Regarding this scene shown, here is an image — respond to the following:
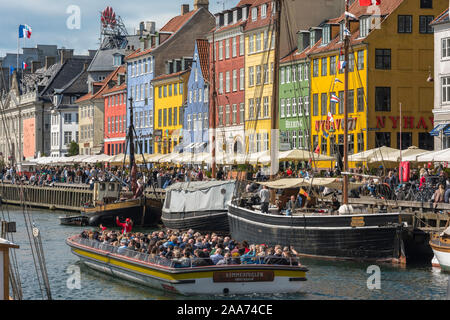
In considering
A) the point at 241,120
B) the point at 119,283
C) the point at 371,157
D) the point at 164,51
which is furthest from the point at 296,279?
the point at 164,51

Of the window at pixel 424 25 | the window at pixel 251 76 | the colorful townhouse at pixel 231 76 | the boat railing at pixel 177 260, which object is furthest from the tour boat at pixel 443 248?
the window at pixel 251 76

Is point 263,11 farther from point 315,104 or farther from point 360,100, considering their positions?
point 360,100

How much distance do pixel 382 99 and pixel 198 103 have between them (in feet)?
93.7

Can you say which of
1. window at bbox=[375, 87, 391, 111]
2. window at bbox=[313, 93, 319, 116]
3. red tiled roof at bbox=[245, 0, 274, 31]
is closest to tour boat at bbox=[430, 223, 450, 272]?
window at bbox=[375, 87, 391, 111]

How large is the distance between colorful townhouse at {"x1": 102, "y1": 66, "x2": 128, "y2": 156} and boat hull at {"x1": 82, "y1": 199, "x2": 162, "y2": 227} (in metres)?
49.8

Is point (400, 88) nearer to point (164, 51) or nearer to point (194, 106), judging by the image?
point (194, 106)

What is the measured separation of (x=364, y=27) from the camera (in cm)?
7025

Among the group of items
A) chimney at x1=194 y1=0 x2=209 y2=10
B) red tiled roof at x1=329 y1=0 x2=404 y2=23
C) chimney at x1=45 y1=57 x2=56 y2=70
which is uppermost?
chimney at x1=194 y1=0 x2=209 y2=10

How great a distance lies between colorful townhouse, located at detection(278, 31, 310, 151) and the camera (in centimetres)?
7762

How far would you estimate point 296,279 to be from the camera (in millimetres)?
30984

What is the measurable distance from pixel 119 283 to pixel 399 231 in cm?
1101

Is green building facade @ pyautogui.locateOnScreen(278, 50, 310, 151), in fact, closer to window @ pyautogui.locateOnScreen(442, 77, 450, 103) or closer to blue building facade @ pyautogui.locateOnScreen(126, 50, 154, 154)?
window @ pyautogui.locateOnScreen(442, 77, 450, 103)

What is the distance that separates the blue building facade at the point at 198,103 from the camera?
93125mm

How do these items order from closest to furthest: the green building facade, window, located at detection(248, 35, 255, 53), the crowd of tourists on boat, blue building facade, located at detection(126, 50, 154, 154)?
1. the crowd of tourists on boat
2. the green building facade
3. window, located at detection(248, 35, 255, 53)
4. blue building facade, located at detection(126, 50, 154, 154)
